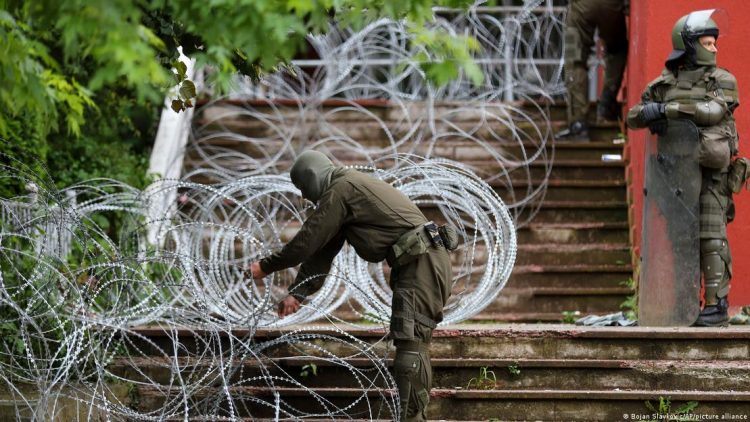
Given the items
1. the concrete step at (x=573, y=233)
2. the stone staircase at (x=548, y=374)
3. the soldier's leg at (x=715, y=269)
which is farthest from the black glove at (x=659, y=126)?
the concrete step at (x=573, y=233)

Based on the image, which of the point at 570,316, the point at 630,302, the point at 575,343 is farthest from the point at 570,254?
the point at 575,343

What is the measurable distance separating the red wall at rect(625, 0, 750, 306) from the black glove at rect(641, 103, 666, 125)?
52.8 inches

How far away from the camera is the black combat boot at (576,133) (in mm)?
12250

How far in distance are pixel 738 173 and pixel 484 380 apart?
7.70 feet

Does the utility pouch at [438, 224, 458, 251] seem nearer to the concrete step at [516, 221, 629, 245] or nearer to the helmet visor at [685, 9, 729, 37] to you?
the helmet visor at [685, 9, 729, 37]

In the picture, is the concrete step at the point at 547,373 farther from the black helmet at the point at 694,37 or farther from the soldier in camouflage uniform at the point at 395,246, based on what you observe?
the black helmet at the point at 694,37

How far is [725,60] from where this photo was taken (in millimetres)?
10305

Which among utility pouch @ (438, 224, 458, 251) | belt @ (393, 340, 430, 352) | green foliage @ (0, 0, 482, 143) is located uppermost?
green foliage @ (0, 0, 482, 143)

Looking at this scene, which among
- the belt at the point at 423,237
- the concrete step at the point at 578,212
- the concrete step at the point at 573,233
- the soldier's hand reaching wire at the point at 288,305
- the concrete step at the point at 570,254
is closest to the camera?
the belt at the point at 423,237

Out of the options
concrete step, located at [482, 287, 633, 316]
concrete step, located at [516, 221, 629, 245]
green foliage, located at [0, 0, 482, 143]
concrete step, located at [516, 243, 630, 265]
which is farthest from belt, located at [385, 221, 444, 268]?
concrete step, located at [516, 221, 629, 245]

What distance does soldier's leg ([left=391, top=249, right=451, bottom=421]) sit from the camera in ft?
24.0

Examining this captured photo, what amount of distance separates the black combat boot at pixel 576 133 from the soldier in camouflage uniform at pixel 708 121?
3.17m

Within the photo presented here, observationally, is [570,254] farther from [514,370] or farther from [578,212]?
[514,370]

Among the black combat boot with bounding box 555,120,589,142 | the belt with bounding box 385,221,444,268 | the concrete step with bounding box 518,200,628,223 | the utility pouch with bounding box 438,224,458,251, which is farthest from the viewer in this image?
the black combat boot with bounding box 555,120,589,142
